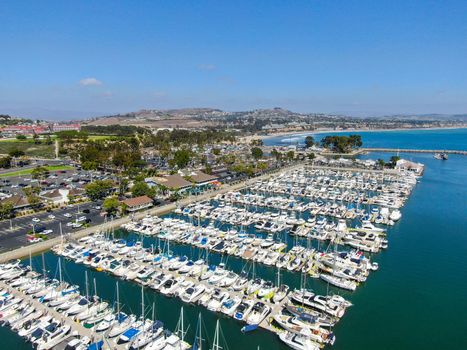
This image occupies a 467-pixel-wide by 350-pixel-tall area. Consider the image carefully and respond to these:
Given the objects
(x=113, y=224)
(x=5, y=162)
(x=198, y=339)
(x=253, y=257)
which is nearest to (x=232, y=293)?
(x=198, y=339)

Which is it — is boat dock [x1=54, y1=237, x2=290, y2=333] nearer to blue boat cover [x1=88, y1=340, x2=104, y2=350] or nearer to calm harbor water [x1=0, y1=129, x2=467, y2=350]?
calm harbor water [x1=0, y1=129, x2=467, y2=350]

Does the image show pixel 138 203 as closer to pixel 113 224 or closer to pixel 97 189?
pixel 113 224

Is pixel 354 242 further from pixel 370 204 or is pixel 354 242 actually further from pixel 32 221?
pixel 32 221

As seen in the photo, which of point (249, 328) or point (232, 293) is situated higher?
point (232, 293)

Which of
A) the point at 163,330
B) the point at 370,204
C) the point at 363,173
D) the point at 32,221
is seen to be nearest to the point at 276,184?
the point at 370,204

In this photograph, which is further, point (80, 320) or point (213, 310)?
point (213, 310)

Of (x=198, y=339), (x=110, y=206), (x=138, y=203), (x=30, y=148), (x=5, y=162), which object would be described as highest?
(x=30, y=148)
